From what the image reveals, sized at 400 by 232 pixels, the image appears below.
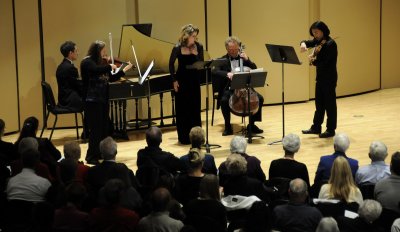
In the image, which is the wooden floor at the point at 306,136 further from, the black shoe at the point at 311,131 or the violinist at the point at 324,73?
the violinist at the point at 324,73

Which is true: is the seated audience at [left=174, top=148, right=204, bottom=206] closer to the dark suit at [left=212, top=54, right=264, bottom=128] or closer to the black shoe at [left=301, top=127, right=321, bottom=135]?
the dark suit at [left=212, top=54, right=264, bottom=128]

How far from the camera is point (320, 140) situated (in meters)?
9.91

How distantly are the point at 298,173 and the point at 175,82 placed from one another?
3.53 metres

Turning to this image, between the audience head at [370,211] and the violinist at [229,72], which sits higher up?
the violinist at [229,72]

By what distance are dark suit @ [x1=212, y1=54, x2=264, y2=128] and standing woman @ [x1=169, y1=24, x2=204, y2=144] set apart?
0.72 metres

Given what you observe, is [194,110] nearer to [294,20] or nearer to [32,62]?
[32,62]

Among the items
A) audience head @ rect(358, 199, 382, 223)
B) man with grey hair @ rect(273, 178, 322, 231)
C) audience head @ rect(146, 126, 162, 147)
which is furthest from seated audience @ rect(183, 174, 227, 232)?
audience head @ rect(146, 126, 162, 147)

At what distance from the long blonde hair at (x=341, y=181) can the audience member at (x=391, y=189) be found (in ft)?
0.67

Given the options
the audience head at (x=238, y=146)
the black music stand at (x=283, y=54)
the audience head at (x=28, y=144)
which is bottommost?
the audience head at (x=238, y=146)

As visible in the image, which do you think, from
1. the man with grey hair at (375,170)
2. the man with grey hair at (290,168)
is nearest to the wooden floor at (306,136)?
the man with grey hair at (290,168)

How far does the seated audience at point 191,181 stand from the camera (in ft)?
19.9

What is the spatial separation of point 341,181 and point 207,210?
1194 millimetres

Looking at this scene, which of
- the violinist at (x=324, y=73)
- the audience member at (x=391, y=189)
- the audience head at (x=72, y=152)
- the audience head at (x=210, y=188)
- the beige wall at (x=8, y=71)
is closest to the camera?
the audience head at (x=210, y=188)

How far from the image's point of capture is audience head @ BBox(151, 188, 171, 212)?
513 cm
